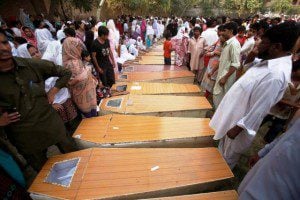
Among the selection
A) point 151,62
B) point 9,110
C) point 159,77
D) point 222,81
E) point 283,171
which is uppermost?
point 283,171

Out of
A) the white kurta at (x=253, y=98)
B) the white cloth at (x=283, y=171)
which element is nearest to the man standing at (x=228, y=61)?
the white kurta at (x=253, y=98)

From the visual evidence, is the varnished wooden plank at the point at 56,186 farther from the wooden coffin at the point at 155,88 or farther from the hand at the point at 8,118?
the wooden coffin at the point at 155,88

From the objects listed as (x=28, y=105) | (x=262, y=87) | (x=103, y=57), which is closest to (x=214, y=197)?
(x=262, y=87)

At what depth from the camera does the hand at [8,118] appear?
6.07ft

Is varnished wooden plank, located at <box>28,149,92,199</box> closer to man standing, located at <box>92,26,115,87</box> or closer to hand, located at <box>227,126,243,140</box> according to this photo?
hand, located at <box>227,126,243,140</box>

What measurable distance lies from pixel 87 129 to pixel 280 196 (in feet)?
8.66

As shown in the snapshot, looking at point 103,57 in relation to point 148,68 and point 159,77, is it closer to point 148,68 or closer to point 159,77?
point 159,77

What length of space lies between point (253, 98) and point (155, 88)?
114 inches

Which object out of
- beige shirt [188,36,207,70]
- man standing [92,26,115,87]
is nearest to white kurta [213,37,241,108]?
beige shirt [188,36,207,70]

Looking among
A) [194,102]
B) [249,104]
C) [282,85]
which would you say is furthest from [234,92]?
[194,102]

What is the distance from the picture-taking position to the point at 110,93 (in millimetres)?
4254

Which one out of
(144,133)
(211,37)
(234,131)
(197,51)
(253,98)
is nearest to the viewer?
(253,98)

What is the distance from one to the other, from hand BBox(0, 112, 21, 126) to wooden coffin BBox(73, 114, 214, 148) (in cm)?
98

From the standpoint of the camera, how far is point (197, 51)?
5602mm
